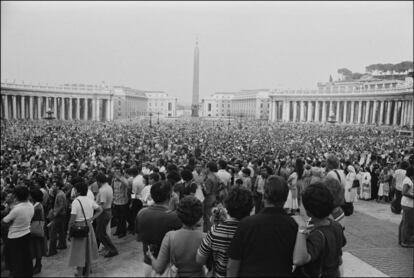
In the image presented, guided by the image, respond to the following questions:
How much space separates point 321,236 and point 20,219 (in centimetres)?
441

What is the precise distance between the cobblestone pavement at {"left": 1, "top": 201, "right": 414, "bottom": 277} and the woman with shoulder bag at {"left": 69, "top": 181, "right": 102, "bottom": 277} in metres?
0.39

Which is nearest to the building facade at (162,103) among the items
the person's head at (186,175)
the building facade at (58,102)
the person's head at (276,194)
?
the building facade at (58,102)

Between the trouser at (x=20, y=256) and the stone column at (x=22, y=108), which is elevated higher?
the stone column at (x=22, y=108)

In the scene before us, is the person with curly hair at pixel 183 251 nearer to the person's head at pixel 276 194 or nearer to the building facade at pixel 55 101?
the person's head at pixel 276 194

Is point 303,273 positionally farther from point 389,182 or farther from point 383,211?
point 389,182

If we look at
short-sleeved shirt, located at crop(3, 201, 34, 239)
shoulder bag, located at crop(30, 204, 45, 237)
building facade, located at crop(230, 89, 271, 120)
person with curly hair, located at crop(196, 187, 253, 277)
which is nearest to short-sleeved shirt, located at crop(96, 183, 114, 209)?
shoulder bag, located at crop(30, 204, 45, 237)

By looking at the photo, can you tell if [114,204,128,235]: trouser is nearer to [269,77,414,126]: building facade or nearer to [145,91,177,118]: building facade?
[269,77,414,126]: building facade

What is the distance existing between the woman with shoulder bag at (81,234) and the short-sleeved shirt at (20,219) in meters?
0.62

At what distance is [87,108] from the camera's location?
9431 centimetres

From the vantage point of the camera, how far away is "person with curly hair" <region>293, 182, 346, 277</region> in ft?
11.2

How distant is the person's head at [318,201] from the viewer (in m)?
3.51

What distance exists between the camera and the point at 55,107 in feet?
290

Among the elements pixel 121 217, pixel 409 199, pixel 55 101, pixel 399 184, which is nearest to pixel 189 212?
pixel 121 217

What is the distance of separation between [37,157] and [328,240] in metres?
16.4
